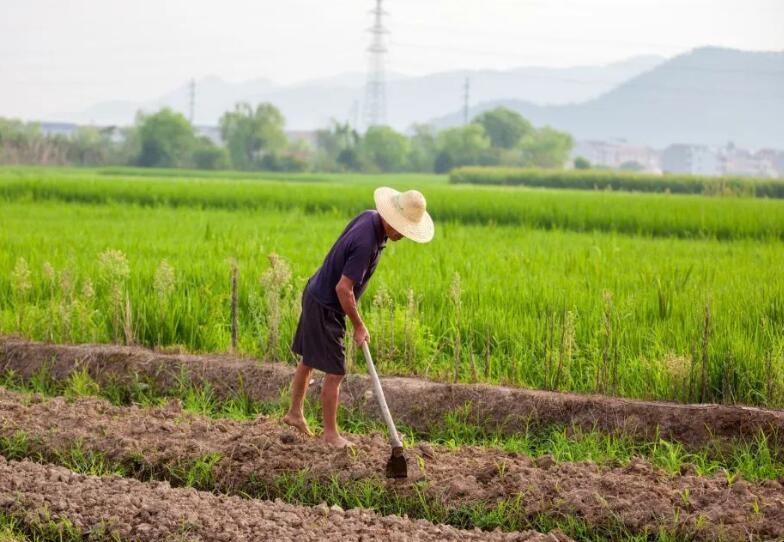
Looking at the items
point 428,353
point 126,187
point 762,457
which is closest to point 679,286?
point 428,353

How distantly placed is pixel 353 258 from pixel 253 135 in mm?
62326

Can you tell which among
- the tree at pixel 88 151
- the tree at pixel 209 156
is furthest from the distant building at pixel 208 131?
the tree at pixel 88 151

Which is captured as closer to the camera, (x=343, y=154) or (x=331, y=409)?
(x=331, y=409)

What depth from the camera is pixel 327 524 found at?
4.34m

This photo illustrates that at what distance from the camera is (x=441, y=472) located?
5023 millimetres

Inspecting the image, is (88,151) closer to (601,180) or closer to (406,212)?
(601,180)

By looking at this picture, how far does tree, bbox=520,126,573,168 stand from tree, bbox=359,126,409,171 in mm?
11944

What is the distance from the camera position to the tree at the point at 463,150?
71438 millimetres

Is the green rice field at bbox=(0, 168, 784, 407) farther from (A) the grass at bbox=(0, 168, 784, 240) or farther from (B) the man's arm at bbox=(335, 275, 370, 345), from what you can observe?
(B) the man's arm at bbox=(335, 275, 370, 345)

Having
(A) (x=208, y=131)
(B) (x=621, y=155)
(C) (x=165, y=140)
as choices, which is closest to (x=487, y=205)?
(C) (x=165, y=140)

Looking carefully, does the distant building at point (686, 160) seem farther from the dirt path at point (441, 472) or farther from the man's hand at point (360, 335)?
the man's hand at point (360, 335)

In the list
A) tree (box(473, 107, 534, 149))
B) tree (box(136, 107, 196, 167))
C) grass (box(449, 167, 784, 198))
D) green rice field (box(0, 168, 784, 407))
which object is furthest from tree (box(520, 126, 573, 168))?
green rice field (box(0, 168, 784, 407))

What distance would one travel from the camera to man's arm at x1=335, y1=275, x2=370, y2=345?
5.00 metres

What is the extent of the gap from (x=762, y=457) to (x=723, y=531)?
1416 millimetres
